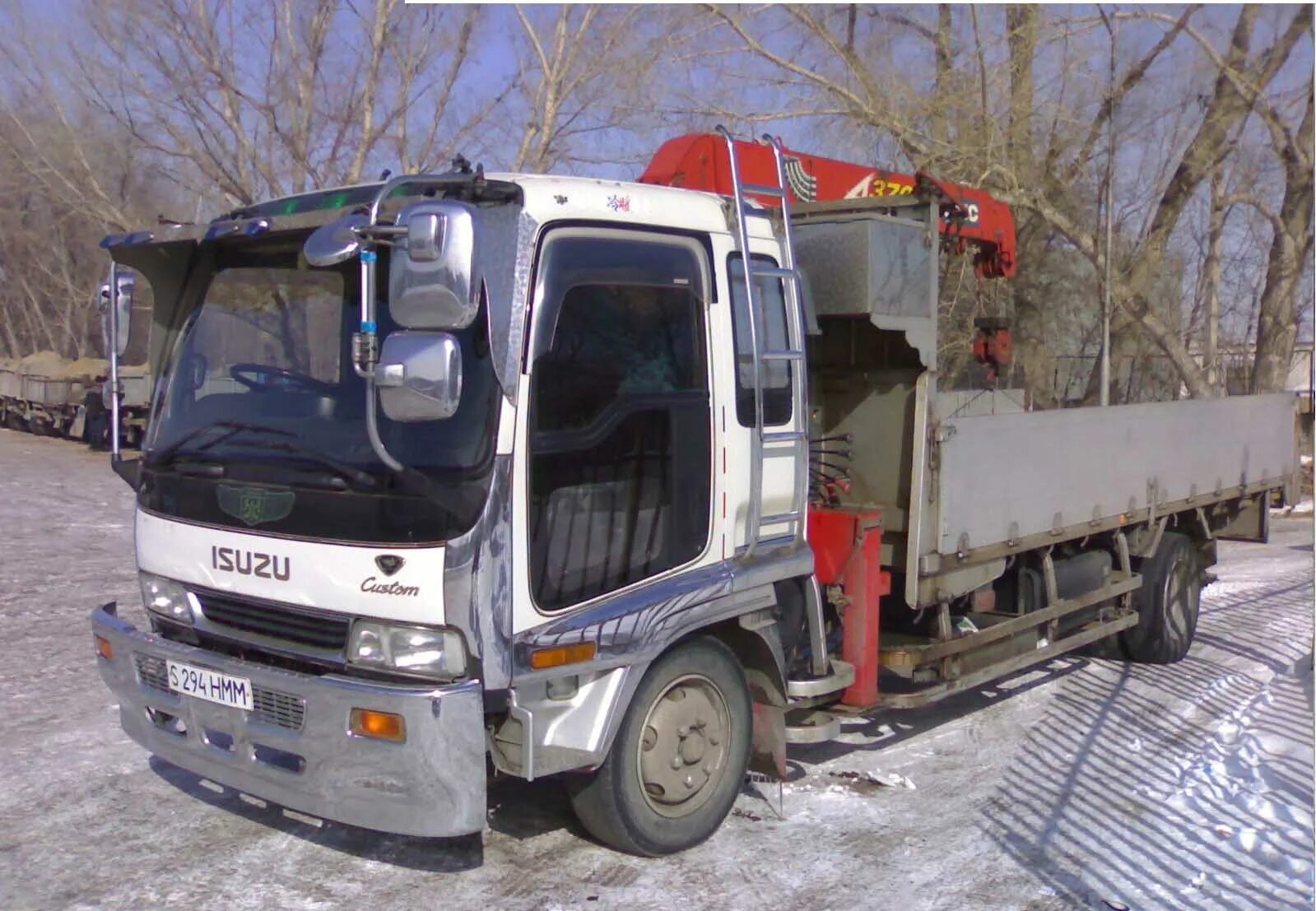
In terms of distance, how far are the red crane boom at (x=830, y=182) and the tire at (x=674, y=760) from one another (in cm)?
209

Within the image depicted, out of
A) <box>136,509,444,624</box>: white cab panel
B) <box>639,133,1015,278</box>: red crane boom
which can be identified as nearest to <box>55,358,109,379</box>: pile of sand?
<box>639,133,1015,278</box>: red crane boom

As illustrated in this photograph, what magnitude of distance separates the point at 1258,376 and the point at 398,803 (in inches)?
791

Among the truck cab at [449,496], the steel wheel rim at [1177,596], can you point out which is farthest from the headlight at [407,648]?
the steel wheel rim at [1177,596]

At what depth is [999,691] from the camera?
7.74 meters

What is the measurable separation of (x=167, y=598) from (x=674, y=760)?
2.11 m

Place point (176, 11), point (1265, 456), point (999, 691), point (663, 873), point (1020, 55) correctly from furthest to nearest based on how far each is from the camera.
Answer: point (176, 11) → point (1020, 55) → point (1265, 456) → point (999, 691) → point (663, 873)

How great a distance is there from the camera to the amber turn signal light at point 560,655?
13.7 ft

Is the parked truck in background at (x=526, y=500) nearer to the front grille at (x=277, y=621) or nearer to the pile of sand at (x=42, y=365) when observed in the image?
the front grille at (x=277, y=621)

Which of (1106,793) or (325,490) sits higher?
(325,490)

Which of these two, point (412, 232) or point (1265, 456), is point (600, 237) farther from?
point (1265, 456)

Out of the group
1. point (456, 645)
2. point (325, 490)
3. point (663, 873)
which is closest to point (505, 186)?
point (325, 490)

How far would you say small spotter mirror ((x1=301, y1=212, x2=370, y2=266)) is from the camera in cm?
383

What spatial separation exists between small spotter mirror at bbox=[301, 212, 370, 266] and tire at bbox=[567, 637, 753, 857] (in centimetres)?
192

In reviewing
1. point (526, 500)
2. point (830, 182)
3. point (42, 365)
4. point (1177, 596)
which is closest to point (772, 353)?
point (526, 500)
